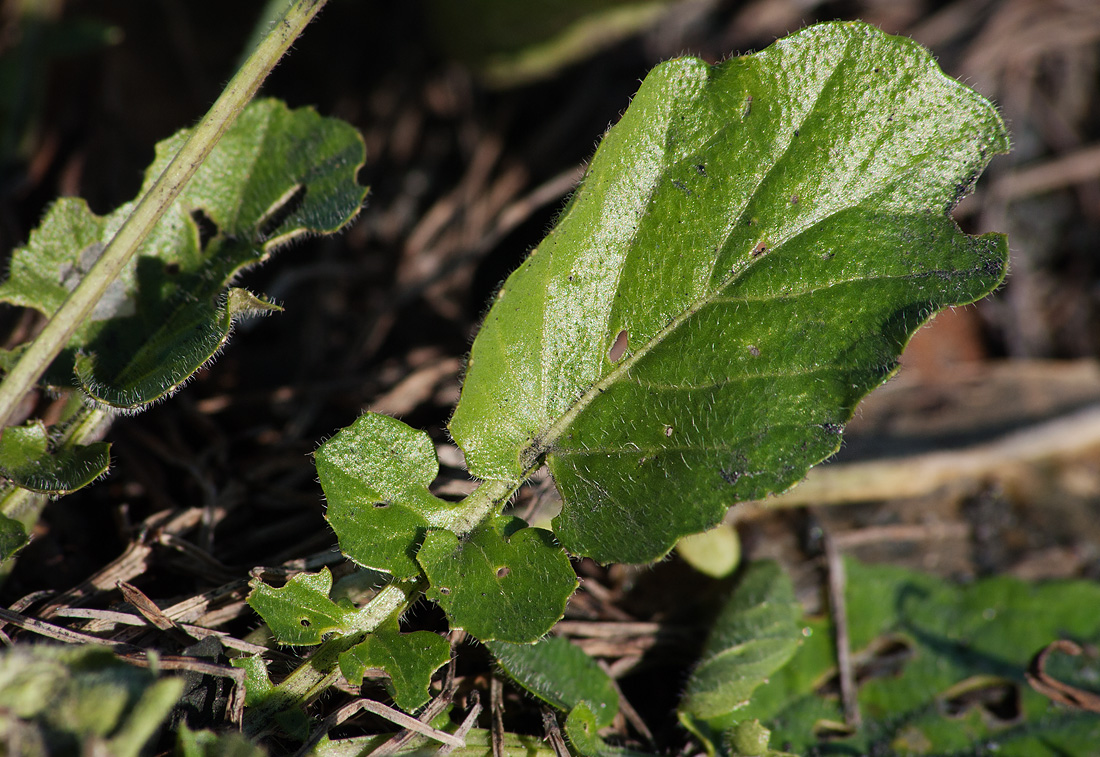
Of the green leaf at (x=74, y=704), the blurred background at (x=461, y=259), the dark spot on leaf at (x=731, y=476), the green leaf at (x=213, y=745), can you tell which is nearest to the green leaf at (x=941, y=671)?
the blurred background at (x=461, y=259)

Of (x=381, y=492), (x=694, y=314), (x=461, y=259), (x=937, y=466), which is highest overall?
(x=461, y=259)

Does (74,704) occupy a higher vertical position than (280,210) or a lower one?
lower

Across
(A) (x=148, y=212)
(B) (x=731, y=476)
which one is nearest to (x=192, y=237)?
(A) (x=148, y=212)

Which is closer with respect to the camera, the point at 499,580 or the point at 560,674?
the point at 499,580

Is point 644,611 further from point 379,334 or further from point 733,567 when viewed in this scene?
point 379,334

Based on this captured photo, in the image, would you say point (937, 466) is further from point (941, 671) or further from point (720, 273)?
point (720, 273)

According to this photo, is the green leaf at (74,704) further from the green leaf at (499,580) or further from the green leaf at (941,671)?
the green leaf at (941,671)

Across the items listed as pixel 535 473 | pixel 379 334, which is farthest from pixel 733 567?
pixel 379 334

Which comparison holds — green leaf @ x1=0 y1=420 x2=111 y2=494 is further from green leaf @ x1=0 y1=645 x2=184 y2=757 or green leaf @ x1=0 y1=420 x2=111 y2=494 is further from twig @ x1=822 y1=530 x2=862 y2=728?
twig @ x1=822 y1=530 x2=862 y2=728
